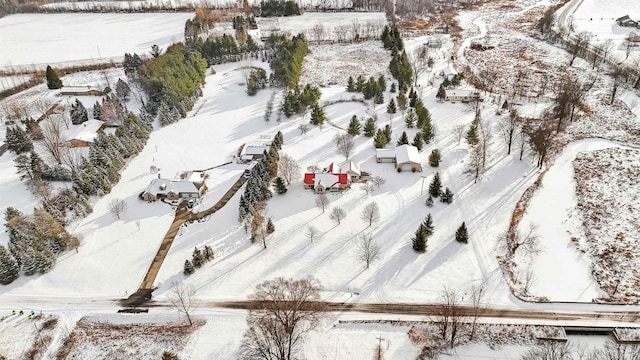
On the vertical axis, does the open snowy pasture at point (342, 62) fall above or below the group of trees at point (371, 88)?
above

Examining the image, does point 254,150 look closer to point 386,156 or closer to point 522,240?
point 386,156

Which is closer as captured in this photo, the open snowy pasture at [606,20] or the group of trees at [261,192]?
the group of trees at [261,192]

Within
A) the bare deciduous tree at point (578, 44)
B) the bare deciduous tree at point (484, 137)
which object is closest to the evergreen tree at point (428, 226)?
the bare deciduous tree at point (484, 137)

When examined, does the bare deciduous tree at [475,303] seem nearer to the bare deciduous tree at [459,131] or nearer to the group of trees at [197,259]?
the group of trees at [197,259]

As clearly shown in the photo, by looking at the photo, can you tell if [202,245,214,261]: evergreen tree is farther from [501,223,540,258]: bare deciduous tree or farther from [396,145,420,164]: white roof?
[501,223,540,258]: bare deciduous tree

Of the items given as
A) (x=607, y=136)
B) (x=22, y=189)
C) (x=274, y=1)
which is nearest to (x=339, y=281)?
(x=22, y=189)

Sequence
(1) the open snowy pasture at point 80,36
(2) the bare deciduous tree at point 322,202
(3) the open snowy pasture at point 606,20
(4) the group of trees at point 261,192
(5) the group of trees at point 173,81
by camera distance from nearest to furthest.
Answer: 1. (4) the group of trees at point 261,192
2. (2) the bare deciduous tree at point 322,202
3. (5) the group of trees at point 173,81
4. (3) the open snowy pasture at point 606,20
5. (1) the open snowy pasture at point 80,36

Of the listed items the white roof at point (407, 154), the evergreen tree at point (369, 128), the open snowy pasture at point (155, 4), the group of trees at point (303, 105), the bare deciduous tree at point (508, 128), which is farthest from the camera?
the open snowy pasture at point (155, 4)
